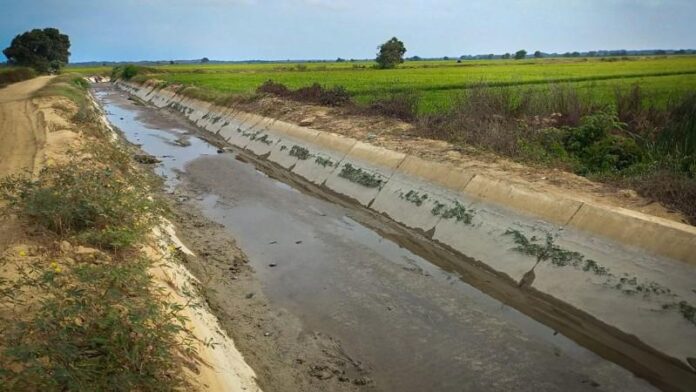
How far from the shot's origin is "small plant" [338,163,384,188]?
1175 centimetres

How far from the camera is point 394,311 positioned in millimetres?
6637

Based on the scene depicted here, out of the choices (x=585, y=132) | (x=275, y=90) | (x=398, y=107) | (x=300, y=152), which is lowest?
(x=300, y=152)

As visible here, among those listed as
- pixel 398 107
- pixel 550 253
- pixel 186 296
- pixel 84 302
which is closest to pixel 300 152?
pixel 398 107

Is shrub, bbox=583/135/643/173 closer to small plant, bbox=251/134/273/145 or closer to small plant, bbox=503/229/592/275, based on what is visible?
small plant, bbox=503/229/592/275

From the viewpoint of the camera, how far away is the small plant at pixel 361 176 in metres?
11.8

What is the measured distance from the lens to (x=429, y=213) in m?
9.66

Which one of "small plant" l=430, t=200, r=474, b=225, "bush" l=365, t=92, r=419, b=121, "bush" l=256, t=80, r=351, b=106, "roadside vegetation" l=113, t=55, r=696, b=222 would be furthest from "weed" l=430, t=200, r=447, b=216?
"bush" l=256, t=80, r=351, b=106

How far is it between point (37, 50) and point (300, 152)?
65.2 metres

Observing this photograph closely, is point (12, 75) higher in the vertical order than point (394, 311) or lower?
higher

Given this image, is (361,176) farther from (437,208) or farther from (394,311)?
(394,311)

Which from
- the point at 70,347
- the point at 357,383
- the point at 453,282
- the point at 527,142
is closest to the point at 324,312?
the point at 357,383

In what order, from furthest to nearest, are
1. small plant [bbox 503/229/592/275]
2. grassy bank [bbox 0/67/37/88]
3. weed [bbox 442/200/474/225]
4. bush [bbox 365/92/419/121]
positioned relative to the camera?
grassy bank [bbox 0/67/37/88] < bush [bbox 365/92/419/121] < weed [bbox 442/200/474/225] < small plant [bbox 503/229/592/275]

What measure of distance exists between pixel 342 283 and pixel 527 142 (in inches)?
280

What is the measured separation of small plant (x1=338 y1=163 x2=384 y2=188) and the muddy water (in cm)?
114
